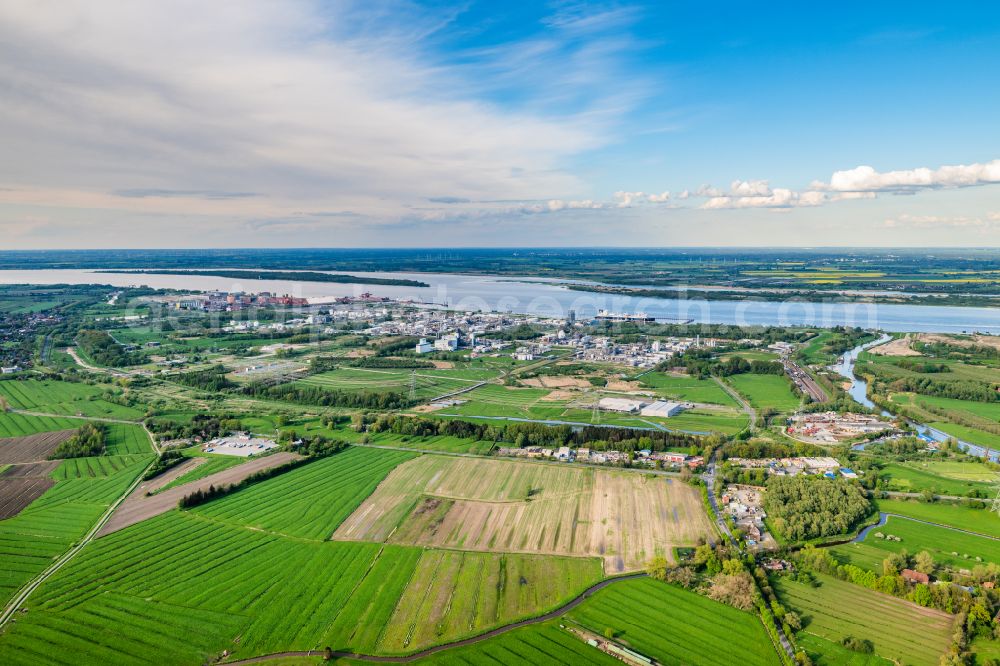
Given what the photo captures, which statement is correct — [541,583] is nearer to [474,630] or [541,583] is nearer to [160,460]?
[474,630]

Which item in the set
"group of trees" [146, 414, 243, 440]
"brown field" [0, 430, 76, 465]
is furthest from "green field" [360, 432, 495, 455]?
"brown field" [0, 430, 76, 465]

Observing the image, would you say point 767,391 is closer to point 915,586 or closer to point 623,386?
point 623,386

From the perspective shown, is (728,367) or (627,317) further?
(627,317)

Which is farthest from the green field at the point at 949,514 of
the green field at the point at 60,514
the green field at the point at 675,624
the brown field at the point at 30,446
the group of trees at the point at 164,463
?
the brown field at the point at 30,446

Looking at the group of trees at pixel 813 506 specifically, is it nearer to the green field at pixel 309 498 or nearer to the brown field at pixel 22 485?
the green field at pixel 309 498

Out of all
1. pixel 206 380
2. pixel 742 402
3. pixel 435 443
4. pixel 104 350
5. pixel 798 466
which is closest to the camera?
pixel 798 466

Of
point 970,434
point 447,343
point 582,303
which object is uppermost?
point 582,303

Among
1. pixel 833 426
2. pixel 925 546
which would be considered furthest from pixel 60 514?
pixel 833 426

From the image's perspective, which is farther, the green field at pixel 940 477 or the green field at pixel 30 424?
the green field at pixel 30 424
